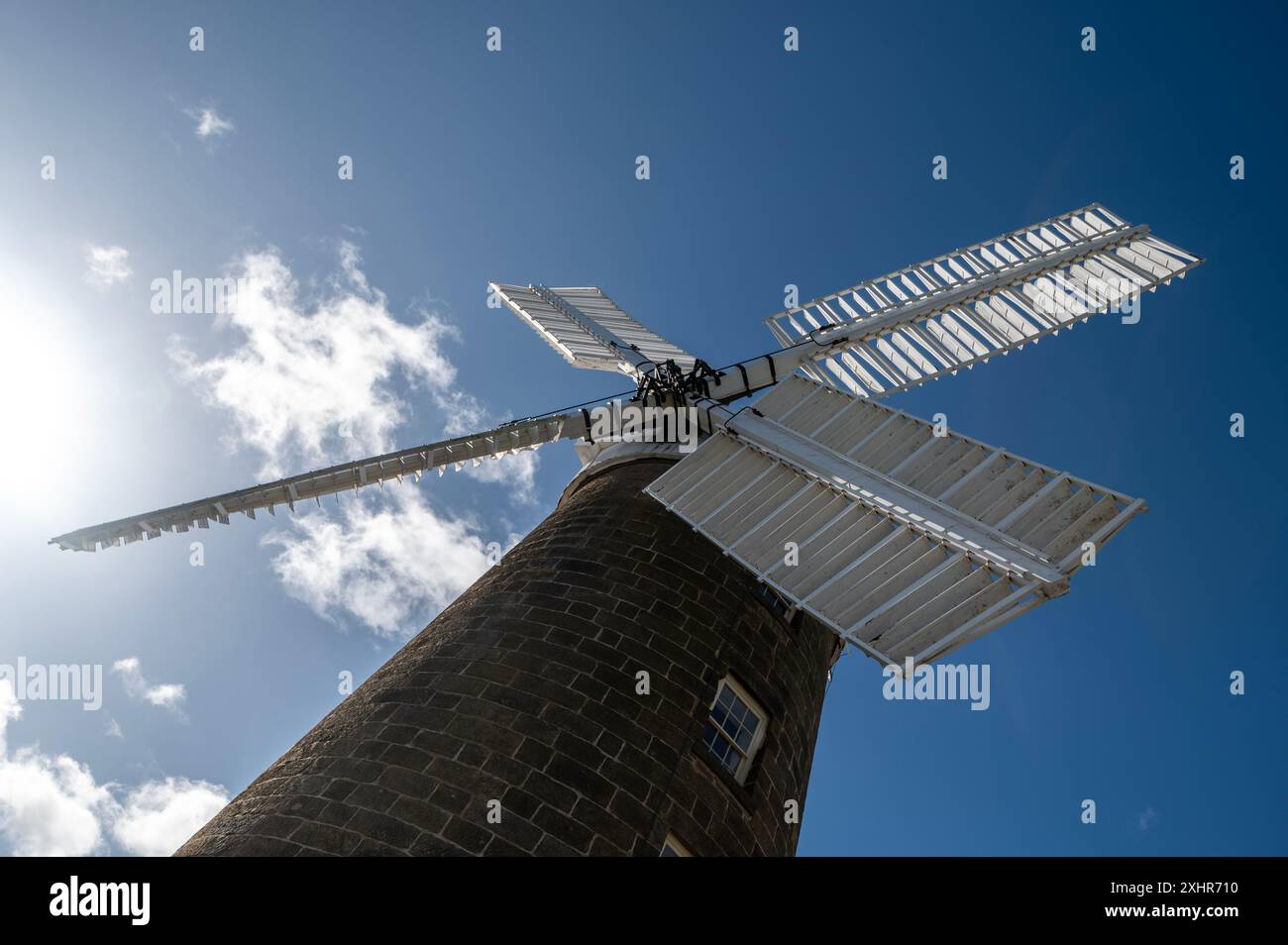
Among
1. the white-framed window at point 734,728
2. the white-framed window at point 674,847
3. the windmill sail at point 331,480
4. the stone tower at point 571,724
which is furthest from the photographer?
the windmill sail at point 331,480

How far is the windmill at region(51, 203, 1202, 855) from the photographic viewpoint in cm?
693

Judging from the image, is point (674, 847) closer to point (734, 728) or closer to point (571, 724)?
point (571, 724)

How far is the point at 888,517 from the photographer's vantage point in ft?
31.9

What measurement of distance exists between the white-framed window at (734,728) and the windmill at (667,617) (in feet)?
0.09

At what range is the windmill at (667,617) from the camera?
22.7 feet

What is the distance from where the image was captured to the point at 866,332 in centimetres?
1653

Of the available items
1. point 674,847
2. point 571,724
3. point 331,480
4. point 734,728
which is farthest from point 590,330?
point 674,847

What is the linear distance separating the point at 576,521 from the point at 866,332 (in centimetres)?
842

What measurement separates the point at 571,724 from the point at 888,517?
14.9 feet

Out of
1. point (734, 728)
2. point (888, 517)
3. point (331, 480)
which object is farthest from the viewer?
point (331, 480)

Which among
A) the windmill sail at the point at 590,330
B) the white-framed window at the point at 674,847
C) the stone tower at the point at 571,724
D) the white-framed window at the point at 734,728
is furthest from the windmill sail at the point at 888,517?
the windmill sail at the point at 590,330

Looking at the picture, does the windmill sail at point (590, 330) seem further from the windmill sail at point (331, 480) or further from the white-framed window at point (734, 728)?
the white-framed window at point (734, 728)
